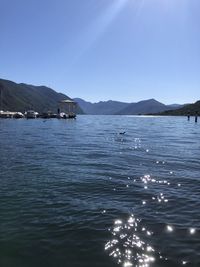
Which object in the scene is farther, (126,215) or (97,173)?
(97,173)

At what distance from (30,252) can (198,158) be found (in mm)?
27866

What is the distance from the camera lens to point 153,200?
19.9 m

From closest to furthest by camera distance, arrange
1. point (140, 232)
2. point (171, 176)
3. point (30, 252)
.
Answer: point (30, 252) → point (140, 232) → point (171, 176)

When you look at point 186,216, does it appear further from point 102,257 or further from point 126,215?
point 102,257

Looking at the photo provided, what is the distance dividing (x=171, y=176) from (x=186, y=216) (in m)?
9.99

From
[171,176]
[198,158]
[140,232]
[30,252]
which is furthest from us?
[198,158]

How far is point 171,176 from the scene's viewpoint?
2702cm

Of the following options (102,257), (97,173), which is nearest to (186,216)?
(102,257)

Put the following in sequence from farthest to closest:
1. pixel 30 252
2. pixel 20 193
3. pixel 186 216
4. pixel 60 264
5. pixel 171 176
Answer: pixel 171 176 → pixel 20 193 → pixel 186 216 → pixel 30 252 → pixel 60 264

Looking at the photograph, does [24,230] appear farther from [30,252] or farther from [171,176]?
[171,176]

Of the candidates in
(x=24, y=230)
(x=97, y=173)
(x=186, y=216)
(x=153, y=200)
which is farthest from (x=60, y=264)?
(x=97, y=173)

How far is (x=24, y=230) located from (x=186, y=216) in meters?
7.26

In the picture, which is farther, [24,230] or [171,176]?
[171,176]

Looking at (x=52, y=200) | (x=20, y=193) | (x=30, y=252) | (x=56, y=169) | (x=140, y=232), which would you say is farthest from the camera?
(x=56, y=169)
